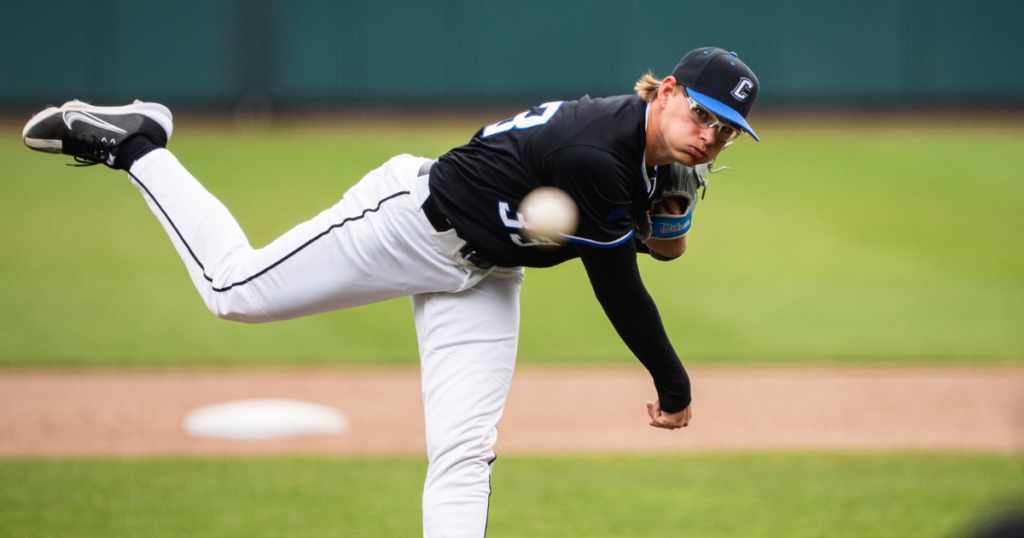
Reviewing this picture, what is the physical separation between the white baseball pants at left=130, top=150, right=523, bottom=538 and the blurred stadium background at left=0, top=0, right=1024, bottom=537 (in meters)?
1.16

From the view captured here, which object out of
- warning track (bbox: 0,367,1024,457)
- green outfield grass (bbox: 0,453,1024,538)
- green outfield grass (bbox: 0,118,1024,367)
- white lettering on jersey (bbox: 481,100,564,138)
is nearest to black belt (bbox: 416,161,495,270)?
white lettering on jersey (bbox: 481,100,564,138)

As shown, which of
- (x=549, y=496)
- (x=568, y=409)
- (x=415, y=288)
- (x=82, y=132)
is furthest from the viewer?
(x=568, y=409)

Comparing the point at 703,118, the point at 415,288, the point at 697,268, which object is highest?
the point at 703,118

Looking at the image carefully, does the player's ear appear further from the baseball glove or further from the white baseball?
the white baseball

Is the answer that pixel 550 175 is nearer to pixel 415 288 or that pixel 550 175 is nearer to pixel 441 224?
pixel 441 224

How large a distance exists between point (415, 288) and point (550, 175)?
1.88ft

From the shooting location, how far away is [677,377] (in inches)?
116

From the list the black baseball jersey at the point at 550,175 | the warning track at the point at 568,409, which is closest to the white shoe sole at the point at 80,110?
the black baseball jersey at the point at 550,175

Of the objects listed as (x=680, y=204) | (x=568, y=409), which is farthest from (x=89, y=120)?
(x=568, y=409)

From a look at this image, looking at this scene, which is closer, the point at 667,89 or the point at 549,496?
the point at 667,89

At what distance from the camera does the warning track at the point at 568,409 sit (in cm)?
534

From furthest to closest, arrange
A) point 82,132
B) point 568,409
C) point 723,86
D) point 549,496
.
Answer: point 568,409 → point 549,496 → point 82,132 → point 723,86

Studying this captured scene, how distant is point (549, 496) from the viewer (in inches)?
177

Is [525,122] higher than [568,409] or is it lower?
higher
